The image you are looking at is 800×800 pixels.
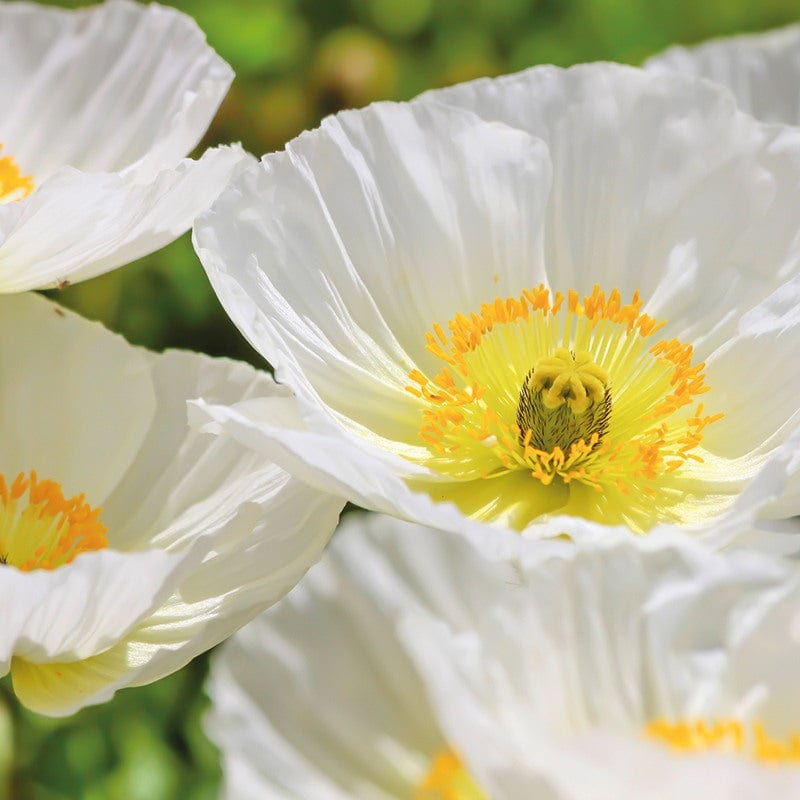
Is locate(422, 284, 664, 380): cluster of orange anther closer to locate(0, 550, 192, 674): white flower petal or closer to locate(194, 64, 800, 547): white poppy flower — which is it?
locate(194, 64, 800, 547): white poppy flower

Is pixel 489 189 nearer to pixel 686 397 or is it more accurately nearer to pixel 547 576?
pixel 686 397

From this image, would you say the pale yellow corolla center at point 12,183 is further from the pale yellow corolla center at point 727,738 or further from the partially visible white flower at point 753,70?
the pale yellow corolla center at point 727,738

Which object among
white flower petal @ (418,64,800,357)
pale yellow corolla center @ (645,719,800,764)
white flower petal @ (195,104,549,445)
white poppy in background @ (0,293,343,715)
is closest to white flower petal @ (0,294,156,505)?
white poppy in background @ (0,293,343,715)

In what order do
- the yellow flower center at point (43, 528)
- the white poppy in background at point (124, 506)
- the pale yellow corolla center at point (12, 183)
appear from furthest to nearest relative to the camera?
the pale yellow corolla center at point (12, 183) → the yellow flower center at point (43, 528) → the white poppy in background at point (124, 506)

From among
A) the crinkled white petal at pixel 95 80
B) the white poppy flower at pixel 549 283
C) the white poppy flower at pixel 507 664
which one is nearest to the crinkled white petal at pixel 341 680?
the white poppy flower at pixel 507 664

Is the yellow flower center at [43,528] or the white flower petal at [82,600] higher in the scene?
the white flower petal at [82,600]

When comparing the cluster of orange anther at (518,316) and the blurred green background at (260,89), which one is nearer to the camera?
the cluster of orange anther at (518,316)

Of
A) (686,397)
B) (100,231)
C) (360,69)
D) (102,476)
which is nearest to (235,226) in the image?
(100,231)
